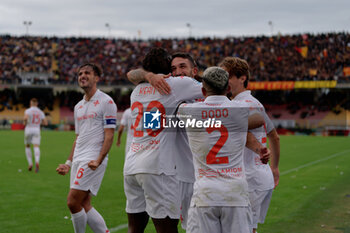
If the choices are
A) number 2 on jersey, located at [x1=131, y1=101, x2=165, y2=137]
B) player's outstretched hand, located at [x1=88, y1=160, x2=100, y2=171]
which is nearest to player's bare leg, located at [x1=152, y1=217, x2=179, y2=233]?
number 2 on jersey, located at [x1=131, y1=101, x2=165, y2=137]

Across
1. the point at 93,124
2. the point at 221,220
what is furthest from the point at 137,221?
the point at 93,124

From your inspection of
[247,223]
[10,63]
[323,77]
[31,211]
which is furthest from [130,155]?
[10,63]

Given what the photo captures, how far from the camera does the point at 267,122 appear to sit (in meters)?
4.68

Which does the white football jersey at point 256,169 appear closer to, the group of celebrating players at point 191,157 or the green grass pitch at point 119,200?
the group of celebrating players at point 191,157

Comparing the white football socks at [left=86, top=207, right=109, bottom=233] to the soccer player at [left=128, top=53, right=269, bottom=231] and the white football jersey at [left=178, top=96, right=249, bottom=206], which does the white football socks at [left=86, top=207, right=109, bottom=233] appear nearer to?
the soccer player at [left=128, top=53, right=269, bottom=231]

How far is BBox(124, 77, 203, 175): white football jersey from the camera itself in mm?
4293

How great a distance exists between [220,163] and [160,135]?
799 mm

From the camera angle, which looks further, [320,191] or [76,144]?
[320,191]

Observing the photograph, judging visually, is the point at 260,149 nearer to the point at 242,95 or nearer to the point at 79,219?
the point at 242,95

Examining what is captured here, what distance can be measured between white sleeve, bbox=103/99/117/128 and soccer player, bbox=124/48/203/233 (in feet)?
5.32

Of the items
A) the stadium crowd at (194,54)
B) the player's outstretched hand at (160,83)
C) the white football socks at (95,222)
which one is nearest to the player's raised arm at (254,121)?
the player's outstretched hand at (160,83)

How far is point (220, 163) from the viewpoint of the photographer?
12.2 ft

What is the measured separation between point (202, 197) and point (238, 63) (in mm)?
1485

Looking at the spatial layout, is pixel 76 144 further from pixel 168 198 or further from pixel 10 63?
pixel 10 63
